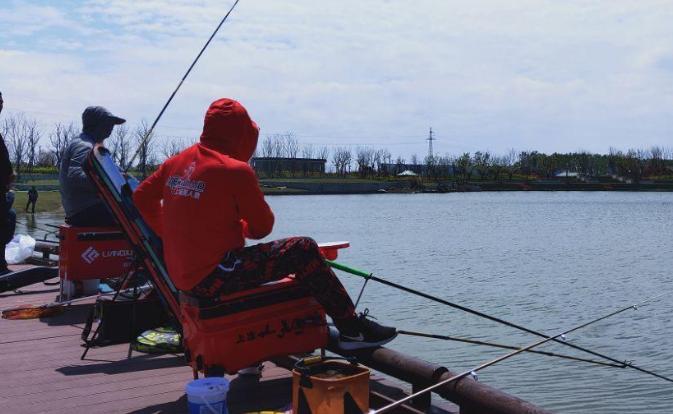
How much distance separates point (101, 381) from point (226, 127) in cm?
176

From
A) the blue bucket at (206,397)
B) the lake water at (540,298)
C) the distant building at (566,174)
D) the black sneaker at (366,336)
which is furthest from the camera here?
the distant building at (566,174)

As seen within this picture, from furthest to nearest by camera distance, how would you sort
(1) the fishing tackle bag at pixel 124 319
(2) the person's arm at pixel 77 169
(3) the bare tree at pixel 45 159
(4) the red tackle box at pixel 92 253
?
(3) the bare tree at pixel 45 159, (4) the red tackle box at pixel 92 253, (2) the person's arm at pixel 77 169, (1) the fishing tackle bag at pixel 124 319

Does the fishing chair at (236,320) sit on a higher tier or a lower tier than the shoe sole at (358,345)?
higher

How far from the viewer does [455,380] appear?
11.9ft

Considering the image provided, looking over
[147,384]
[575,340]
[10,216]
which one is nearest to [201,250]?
[147,384]

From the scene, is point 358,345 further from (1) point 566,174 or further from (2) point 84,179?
(1) point 566,174

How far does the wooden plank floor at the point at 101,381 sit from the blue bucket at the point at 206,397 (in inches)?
21.1

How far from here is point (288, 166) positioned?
11262 cm

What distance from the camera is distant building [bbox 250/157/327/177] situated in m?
108

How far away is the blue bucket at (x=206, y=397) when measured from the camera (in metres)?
3.21

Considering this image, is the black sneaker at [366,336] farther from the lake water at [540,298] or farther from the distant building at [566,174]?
the distant building at [566,174]

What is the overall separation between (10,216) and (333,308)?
474 cm

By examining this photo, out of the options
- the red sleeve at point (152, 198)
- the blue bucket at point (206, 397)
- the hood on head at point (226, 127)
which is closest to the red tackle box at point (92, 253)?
the red sleeve at point (152, 198)

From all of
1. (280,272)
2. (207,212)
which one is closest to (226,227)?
(207,212)
